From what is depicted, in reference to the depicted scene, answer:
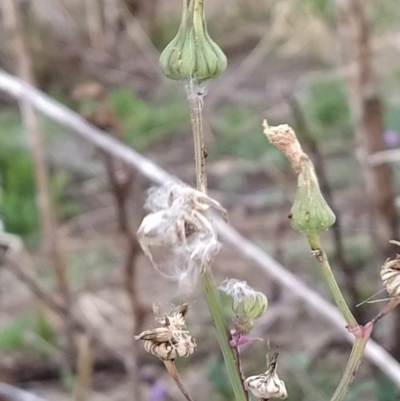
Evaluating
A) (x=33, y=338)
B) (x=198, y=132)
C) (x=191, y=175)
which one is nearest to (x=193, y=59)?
(x=198, y=132)

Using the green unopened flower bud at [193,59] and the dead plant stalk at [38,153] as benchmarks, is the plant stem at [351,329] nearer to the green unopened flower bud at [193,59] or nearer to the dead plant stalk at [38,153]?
the green unopened flower bud at [193,59]

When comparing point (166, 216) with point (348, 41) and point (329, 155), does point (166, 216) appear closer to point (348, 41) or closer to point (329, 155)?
point (348, 41)

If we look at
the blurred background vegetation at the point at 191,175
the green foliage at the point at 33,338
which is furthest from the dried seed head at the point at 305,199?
the green foliage at the point at 33,338

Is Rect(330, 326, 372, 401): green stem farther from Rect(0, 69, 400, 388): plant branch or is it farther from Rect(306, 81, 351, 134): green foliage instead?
Rect(306, 81, 351, 134): green foliage

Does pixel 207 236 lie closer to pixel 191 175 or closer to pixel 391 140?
pixel 391 140

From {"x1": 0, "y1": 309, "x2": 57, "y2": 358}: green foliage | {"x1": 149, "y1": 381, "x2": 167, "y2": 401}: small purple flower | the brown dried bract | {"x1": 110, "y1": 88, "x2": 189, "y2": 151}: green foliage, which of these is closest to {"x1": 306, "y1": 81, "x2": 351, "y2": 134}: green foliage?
{"x1": 110, "y1": 88, "x2": 189, "y2": 151}: green foliage
